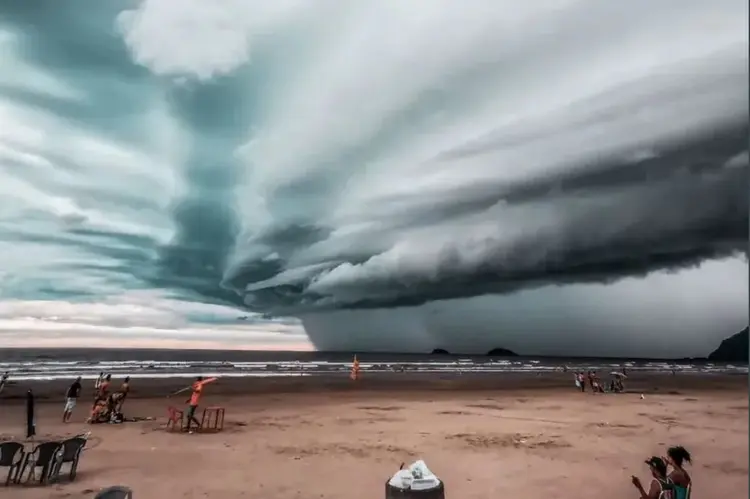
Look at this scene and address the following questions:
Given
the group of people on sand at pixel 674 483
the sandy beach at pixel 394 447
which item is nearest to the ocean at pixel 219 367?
the sandy beach at pixel 394 447

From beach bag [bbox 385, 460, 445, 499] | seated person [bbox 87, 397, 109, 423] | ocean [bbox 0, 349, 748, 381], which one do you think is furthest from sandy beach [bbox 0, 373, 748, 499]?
ocean [bbox 0, 349, 748, 381]

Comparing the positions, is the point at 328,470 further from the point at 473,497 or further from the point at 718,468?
the point at 718,468

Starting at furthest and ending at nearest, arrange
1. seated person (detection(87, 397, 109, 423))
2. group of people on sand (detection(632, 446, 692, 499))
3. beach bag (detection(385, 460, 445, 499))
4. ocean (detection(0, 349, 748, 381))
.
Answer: ocean (detection(0, 349, 748, 381)), seated person (detection(87, 397, 109, 423)), group of people on sand (detection(632, 446, 692, 499)), beach bag (detection(385, 460, 445, 499))

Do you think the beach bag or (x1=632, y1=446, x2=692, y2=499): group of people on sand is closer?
the beach bag

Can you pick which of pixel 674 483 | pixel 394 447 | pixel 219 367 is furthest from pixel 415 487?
pixel 219 367

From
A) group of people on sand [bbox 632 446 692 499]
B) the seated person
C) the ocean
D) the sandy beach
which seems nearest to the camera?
group of people on sand [bbox 632 446 692 499]

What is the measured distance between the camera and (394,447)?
10.5 meters

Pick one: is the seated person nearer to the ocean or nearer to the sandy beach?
the sandy beach

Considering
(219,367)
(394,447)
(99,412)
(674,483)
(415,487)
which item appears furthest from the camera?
(219,367)

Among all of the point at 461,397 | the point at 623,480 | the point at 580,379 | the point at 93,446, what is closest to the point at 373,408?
the point at 461,397

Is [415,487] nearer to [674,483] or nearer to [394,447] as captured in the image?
[674,483]

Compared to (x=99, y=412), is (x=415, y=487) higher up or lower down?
higher up

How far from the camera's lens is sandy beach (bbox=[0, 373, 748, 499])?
7.45 meters

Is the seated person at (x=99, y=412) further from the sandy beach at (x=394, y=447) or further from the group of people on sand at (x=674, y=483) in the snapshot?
the group of people on sand at (x=674, y=483)
